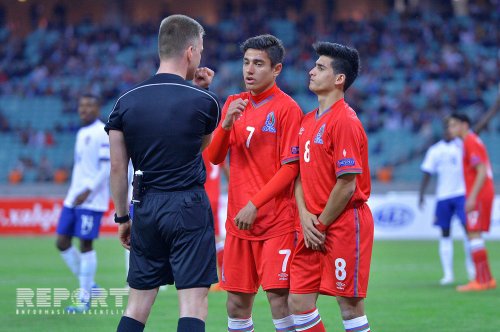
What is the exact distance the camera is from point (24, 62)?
33.9 metres

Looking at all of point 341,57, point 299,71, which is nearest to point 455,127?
point 341,57

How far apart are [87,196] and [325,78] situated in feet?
15.9

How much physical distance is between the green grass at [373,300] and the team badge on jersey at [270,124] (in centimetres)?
285

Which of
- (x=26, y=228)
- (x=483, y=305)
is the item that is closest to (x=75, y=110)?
(x=26, y=228)

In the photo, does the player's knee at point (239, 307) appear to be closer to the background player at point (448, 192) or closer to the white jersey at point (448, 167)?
the background player at point (448, 192)

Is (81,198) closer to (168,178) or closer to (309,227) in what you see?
(309,227)

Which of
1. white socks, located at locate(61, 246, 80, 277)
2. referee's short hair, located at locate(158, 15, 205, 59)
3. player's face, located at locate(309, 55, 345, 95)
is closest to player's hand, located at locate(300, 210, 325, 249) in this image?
player's face, located at locate(309, 55, 345, 95)

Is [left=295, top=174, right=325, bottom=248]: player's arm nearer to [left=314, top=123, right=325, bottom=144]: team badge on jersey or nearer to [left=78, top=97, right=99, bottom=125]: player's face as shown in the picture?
[left=314, top=123, right=325, bottom=144]: team badge on jersey

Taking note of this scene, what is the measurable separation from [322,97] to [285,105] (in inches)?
13.1

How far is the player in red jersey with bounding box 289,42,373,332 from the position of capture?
600 centimetres

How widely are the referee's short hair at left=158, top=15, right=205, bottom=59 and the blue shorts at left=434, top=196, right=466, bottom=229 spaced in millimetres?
8202

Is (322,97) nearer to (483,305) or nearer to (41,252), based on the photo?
(483,305)

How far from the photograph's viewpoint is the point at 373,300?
10.8 meters

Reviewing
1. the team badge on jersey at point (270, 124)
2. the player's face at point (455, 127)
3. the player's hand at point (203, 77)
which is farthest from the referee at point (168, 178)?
the player's face at point (455, 127)
